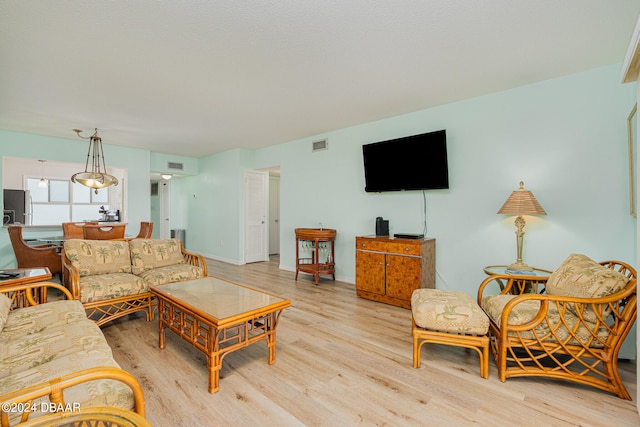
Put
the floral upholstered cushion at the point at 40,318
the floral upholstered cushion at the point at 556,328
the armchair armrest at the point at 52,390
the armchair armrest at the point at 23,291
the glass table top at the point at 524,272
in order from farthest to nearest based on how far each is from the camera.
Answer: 1. the glass table top at the point at 524,272
2. the armchair armrest at the point at 23,291
3. the floral upholstered cushion at the point at 556,328
4. the floral upholstered cushion at the point at 40,318
5. the armchair armrest at the point at 52,390

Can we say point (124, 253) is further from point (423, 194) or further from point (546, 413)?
point (546, 413)

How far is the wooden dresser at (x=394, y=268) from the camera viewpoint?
11.5 feet

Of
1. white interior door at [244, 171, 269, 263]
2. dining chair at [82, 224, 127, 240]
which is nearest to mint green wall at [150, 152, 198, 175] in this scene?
white interior door at [244, 171, 269, 263]

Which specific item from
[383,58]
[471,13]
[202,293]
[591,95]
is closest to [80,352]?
[202,293]

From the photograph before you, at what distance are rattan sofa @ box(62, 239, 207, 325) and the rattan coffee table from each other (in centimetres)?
56

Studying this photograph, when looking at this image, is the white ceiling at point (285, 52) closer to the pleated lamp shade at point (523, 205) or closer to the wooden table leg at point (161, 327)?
the pleated lamp shade at point (523, 205)

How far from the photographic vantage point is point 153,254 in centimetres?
361

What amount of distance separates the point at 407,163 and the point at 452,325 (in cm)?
236

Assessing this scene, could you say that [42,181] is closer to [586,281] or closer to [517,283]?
[517,283]

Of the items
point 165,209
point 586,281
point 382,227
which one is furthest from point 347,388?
point 165,209

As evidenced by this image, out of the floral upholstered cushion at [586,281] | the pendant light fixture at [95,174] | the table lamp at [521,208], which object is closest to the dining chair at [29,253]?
the pendant light fixture at [95,174]

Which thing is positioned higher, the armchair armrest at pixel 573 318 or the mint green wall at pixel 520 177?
the mint green wall at pixel 520 177

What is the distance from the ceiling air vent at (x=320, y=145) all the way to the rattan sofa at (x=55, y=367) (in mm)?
3963

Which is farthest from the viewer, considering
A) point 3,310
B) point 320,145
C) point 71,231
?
point 320,145
